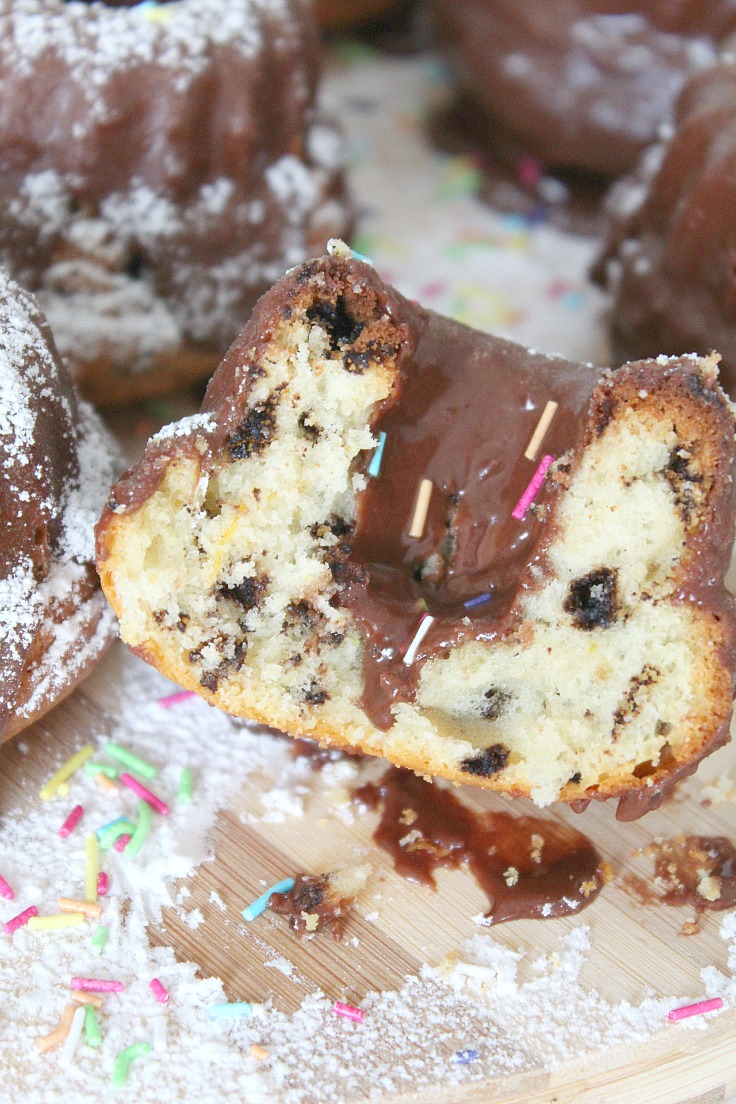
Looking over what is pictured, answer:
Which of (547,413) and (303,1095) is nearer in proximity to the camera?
(303,1095)

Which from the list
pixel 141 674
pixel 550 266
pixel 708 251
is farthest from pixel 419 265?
pixel 141 674

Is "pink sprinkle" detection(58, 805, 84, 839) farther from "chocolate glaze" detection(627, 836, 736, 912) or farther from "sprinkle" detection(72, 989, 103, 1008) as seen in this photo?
"chocolate glaze" detection(627, 836, 736, 912)

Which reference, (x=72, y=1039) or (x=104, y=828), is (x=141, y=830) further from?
(x=72, y=1039)

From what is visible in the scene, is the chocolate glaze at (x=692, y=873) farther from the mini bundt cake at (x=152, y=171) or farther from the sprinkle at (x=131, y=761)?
the mini bundt cake at (x=152, y=171)

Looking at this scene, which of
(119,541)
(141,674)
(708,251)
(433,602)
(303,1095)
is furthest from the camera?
(708,251)

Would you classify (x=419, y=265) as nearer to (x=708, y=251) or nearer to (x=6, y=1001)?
(x=708, y=251)

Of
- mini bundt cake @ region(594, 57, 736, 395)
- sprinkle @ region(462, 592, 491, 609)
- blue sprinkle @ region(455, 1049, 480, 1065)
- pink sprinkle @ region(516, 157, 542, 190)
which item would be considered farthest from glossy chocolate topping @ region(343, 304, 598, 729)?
pink sprinkle @ region(516, 157, 542, 190)

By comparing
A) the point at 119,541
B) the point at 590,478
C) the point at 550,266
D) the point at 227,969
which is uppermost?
the point at 590,478
